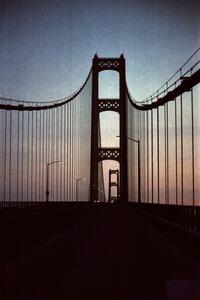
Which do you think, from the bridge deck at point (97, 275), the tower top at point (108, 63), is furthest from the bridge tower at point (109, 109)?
the bridge deck at point (97, 275)

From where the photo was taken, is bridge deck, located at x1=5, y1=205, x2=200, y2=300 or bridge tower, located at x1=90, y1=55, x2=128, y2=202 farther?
bridge tower, located at x1=90, y1=55, x2=128, y2=202

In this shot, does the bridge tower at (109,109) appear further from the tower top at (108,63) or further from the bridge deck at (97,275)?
the bridge deck at (97,275)

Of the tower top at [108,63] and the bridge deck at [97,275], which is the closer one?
the bridge deck at [97,275]

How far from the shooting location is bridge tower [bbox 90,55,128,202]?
237 ft

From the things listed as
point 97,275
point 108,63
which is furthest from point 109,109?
point 97,275

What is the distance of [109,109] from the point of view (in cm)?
7588

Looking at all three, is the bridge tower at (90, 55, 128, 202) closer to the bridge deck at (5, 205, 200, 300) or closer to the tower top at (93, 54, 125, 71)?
the tower top at (93, 54, 125, 71)

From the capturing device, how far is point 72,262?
11.4 metres

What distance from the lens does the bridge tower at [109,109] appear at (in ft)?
237

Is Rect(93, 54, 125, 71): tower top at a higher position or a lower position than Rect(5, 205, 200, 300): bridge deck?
higher

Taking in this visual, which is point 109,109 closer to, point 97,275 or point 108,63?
point 108,63

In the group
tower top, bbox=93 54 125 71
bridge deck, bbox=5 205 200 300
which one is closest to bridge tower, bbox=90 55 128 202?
tower top, bbox=93 54 125 71

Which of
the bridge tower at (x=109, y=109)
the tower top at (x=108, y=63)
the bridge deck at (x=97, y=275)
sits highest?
the tower top at (x=108, y=63)

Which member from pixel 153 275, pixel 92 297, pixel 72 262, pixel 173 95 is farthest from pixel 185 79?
pixel 92 297
